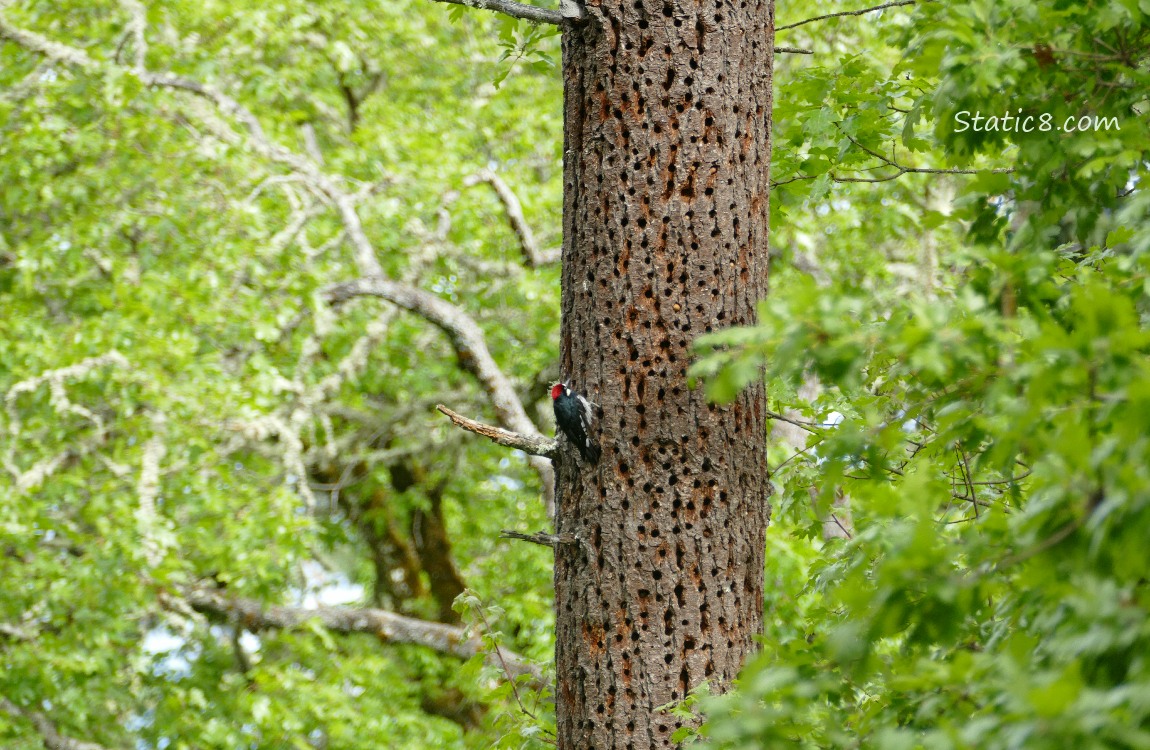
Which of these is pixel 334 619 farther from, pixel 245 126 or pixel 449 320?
pixel 245 126

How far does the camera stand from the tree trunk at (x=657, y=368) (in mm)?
2600

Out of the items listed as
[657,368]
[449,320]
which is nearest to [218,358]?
[449,320]

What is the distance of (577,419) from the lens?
2.61 meters

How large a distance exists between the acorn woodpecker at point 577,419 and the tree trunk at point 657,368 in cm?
3

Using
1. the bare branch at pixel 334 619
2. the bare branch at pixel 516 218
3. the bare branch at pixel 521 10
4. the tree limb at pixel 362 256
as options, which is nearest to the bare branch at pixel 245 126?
the tree limb at pixel 362 256

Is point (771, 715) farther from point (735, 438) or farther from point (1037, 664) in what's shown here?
point (735, 438)

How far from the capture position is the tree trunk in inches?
102

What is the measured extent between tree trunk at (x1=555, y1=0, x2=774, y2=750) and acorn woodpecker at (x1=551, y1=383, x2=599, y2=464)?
31mm

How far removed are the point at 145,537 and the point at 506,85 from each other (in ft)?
16.1

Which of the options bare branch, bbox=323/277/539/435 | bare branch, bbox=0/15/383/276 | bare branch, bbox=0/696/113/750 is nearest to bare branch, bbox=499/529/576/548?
bare branch, bbox=323/277/539/435

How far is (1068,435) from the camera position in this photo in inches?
58.6

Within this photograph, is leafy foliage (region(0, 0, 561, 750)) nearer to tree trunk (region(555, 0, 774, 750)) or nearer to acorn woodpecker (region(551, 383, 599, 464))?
tree trunk (region(555, 0, 774, 750))

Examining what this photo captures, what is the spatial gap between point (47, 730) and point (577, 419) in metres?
5.66

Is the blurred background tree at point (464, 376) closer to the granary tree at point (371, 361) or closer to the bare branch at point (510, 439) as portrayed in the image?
the granary tree at point (371, 361)
